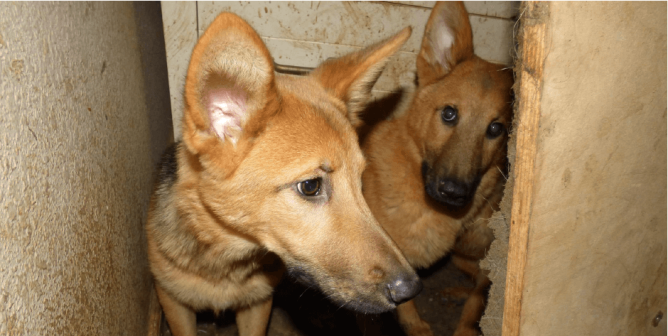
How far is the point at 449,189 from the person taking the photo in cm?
351

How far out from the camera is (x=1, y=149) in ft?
4.43

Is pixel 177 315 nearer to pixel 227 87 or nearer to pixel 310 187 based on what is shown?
pixel 310 187

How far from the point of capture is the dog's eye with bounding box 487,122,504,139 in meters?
3.73

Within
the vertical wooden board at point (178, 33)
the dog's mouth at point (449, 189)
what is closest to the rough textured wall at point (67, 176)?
the vertical wooden board at point (178, 33)

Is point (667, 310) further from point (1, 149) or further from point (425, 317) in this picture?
point (1, 149)

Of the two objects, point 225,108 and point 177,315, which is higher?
point 225,108

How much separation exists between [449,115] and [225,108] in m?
2.19

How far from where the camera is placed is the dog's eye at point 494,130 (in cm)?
373

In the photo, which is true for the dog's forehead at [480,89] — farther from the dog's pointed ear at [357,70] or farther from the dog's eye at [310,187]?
the dog's eye at [310,187]

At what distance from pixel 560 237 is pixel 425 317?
7.60 ft

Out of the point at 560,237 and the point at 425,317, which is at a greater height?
the point at 560,237

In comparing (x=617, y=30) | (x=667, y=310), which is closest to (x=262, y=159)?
(x=617, y=30)

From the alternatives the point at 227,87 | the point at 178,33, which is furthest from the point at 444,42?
the point at 227,87

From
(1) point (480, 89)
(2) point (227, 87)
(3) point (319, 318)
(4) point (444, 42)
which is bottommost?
(3) point (319, 318)
